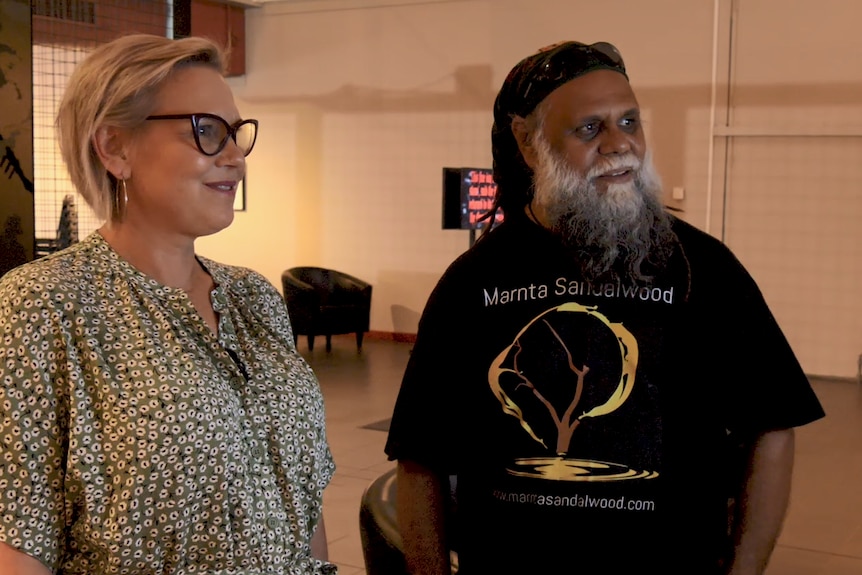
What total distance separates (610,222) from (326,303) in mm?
9157

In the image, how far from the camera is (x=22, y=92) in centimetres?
323

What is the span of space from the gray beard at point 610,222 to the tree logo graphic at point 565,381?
10 centimetres

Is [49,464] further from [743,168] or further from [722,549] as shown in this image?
[743,168]

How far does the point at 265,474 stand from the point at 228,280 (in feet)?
1.40

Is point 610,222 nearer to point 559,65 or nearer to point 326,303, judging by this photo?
point 559,65

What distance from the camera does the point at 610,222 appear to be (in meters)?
1.80

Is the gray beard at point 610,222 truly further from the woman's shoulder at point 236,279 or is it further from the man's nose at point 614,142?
the woman's shoulder at point 236,279

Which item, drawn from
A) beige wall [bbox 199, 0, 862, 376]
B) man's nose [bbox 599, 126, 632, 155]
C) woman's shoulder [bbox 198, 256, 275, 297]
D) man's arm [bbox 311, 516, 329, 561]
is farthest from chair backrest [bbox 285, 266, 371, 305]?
man's nose [bbox 599, 126, 632, 155]

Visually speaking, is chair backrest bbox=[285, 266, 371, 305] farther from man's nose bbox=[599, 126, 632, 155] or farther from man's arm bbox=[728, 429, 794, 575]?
man's arm bbox=[728, 429, 794, 575]

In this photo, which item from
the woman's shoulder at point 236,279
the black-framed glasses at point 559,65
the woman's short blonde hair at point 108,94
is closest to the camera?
the woman's short blonde hair at point 108,94

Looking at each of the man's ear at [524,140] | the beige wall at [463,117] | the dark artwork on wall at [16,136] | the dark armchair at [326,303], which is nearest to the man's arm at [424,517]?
the man's ear at [524,140]

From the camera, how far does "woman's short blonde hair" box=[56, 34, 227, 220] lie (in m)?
1.71

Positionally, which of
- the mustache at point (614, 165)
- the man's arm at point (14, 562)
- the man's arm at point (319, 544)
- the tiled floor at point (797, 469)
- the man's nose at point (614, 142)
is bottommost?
the tiled floor at point (797, 469)

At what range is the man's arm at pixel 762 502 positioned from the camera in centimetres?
174
